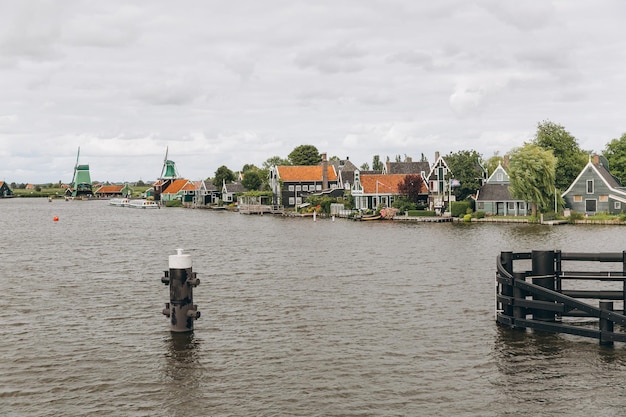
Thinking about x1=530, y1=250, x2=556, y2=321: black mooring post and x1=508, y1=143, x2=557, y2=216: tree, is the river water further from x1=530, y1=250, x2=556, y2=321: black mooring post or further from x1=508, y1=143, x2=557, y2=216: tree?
x1=508, y1=143, x2=557, y2=216: tree

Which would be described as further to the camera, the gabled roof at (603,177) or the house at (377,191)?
the house at (377,191)

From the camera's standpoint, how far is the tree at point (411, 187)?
5037 inches

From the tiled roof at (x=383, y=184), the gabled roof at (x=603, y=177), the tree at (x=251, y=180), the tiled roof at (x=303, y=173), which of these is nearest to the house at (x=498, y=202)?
the gabled roof at (x=603, y=177)

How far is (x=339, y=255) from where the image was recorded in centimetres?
6150

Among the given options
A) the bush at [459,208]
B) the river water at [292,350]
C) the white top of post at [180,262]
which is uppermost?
the bush at [459,208]

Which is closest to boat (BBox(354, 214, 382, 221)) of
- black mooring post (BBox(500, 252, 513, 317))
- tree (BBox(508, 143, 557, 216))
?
tree (BBox(508, 143, 557, 216))

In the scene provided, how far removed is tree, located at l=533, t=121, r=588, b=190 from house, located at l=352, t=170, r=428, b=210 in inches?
951

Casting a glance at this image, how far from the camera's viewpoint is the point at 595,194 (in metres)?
106

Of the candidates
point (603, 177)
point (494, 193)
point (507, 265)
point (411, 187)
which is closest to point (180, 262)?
point (507, 265)

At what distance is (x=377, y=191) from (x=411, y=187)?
280 inches

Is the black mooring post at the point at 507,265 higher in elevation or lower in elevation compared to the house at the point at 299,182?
lower

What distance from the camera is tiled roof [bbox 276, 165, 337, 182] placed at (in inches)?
6422

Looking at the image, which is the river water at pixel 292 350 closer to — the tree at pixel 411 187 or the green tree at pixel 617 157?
the tree at pixel 411 187

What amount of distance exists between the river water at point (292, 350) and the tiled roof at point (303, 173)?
11015 cm
